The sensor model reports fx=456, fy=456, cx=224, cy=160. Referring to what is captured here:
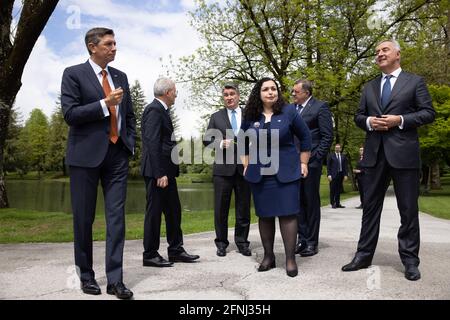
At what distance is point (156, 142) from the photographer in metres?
5.50

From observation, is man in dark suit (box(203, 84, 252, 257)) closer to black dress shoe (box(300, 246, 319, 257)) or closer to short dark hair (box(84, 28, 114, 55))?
black dress shoe (box(300, 246, 319, 257))

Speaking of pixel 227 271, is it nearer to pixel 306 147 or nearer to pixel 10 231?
pixel 306 147

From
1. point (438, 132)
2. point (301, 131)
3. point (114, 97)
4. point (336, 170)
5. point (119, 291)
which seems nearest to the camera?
point (119, 291)

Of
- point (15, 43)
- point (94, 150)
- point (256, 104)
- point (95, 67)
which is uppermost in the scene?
point (15, 43)

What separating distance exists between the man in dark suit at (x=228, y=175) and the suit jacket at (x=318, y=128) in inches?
39.0

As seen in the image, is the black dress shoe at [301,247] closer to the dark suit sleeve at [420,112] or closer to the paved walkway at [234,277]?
the paved walkway at [234,277]

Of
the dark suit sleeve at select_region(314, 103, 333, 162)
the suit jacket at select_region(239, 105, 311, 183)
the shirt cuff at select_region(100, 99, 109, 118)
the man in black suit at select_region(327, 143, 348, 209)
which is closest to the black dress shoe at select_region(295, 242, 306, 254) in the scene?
the dark suit sleeve at select_region(314, 103, 333, 162)

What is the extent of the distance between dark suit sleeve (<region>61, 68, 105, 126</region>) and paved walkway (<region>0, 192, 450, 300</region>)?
1.60 metres

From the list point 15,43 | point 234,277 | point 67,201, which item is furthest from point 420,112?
point 67,201

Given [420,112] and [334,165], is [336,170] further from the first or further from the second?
[420,112]

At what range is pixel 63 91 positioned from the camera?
4.25 meters

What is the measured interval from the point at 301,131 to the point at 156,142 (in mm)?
1729
